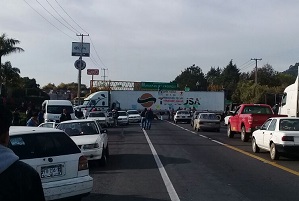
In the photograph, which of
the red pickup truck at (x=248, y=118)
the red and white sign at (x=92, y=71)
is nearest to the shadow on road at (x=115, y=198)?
the red pickup truck at (x=248, y=118)

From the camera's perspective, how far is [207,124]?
128 feet

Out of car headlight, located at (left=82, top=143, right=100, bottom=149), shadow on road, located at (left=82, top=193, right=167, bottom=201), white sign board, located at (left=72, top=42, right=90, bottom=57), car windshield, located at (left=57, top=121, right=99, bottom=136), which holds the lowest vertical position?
shadow on road, located at (left=82, top=193, right=167, bottom=201)

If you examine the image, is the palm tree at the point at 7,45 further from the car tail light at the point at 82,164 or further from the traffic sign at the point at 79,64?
the car tail light at the point at 82,164

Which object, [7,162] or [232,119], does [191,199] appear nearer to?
[7,162]

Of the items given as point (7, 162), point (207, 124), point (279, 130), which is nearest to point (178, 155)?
point (279, 130)

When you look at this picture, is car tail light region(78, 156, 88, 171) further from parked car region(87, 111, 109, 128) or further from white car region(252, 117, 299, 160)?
parked car region(87, 111, 109, 128)

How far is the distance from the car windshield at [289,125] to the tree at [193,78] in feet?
483

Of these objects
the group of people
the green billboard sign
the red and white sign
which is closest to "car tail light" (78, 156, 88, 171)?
Result: the group of people

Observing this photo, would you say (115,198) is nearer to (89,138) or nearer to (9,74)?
(89,138)

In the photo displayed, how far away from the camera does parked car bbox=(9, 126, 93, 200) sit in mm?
8602

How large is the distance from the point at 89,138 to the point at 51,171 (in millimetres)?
7464

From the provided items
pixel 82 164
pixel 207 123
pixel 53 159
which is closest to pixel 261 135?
pixel 82 164

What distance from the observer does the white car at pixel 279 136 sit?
17125mm

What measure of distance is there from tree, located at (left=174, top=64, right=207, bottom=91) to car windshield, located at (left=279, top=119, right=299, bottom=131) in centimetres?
14711
